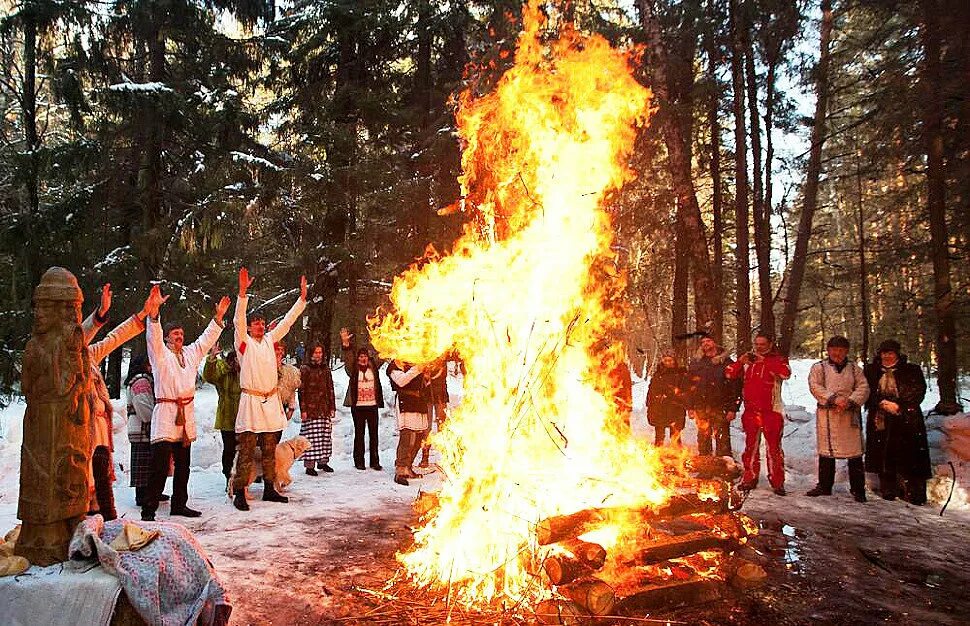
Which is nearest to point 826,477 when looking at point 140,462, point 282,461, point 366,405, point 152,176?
point 366,405

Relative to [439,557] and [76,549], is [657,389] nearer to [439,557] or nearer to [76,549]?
[439,557]

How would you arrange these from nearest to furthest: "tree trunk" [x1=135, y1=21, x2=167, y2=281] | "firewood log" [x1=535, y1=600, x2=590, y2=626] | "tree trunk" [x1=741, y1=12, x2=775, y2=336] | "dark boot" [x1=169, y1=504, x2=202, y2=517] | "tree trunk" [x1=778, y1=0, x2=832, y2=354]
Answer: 1. "firewood log" [x1=535, y1=600, x2=590, y2=626]
2. "dark boot" [x1=169, y1=504, x2=202, y2=517]
3. "tree trunk" [x1=778, y1=0, x2=832, y2=354]
4. "tree trunk" [x1=135, y1=21, x2=167, y2=281]
5. "tree trunk" [x1=741, y1=12, x2=775, y2=336]

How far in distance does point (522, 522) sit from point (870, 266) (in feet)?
37.3

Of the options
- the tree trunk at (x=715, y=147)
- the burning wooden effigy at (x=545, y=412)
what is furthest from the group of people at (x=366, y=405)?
the tree trunk at (x=715, y=147)

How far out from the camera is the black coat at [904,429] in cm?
861

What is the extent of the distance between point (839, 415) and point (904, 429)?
0.90 m

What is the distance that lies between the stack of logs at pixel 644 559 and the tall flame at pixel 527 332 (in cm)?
25

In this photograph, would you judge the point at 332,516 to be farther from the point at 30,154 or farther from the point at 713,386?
the point at 30,154

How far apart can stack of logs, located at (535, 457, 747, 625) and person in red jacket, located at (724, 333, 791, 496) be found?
123 inches

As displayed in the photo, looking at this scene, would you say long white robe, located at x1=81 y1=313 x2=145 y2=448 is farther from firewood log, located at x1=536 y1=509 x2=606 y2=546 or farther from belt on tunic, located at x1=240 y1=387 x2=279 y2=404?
firewood log, located at x1=536 y1=509 x2=606 y2=546

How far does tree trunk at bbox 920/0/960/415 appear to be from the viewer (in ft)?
34.9

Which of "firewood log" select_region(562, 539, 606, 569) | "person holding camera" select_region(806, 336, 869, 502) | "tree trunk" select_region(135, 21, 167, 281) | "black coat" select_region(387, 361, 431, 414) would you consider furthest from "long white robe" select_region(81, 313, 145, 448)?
"tree trunk" select_region(135, 21, 167, 281)

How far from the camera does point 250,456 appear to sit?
7.95 m

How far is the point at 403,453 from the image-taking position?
1009cm
